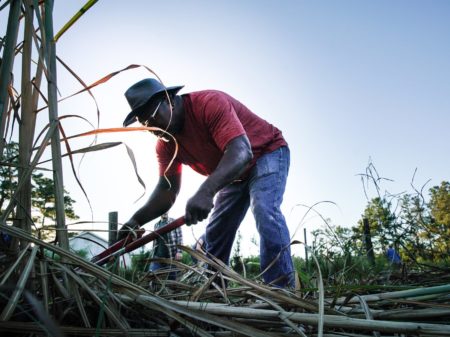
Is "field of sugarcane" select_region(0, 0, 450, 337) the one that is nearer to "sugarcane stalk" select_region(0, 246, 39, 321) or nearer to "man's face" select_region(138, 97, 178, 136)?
"sugarcane stalk" select_region(0, 246, 39, 321)

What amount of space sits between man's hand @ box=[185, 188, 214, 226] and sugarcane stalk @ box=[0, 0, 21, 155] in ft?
3.73

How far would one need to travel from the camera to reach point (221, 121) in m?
2.38

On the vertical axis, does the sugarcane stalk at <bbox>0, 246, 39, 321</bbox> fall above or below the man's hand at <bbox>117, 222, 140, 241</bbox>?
below

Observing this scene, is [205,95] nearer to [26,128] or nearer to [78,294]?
[26,128]

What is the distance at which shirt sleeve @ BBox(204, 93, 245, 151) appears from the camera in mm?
2260

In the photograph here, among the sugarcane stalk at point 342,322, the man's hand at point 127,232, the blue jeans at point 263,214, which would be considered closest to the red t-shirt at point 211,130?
the blue jeans at point 263,214

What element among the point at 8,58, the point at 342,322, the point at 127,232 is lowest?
the point at 342,322

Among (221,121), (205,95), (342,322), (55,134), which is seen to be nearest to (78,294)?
(55,134)

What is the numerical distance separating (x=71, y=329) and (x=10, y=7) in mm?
760

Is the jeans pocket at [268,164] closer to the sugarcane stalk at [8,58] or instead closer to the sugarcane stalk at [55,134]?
the sugarcane stalk at [55,134]

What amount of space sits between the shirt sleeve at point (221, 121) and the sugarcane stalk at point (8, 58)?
4.87ft

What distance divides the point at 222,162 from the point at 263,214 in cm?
53

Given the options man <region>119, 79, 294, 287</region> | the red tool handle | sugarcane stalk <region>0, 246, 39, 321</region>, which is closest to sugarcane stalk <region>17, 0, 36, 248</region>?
sugarcane stalk <region>0, 246, 39, 321</region>

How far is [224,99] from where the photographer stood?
2.51 m
